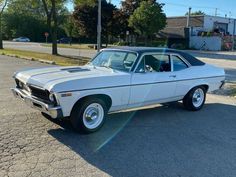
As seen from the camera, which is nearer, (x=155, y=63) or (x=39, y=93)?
(x=39, y=93)

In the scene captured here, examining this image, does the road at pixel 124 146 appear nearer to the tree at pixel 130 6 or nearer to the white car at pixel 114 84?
the white car at pixel 114 84

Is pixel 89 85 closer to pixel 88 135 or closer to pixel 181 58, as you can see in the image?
pixel 88 135

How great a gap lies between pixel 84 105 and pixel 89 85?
36 centimetres

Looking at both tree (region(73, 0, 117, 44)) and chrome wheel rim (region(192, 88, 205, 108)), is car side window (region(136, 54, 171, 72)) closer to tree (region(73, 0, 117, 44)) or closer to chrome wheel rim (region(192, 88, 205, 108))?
chrome wheel rim (region(192, 88, 205, 108))

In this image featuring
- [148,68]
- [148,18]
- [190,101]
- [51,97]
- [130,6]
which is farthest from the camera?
[130,6]

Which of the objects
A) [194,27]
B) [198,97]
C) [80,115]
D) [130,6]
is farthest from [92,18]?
[80,115]

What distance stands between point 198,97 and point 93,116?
10.6ft

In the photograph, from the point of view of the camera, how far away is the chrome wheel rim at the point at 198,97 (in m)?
7.91

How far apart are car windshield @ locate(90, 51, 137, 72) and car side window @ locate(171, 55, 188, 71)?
1250mm

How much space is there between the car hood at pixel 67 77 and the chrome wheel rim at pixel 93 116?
402 millimetres

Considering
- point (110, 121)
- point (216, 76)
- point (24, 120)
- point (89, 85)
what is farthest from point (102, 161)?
point (216, 76)

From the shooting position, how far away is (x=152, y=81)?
6.75 m

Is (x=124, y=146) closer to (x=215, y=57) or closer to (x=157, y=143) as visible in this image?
(x=157, y=143)

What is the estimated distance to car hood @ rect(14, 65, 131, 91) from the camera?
5.48 meters
